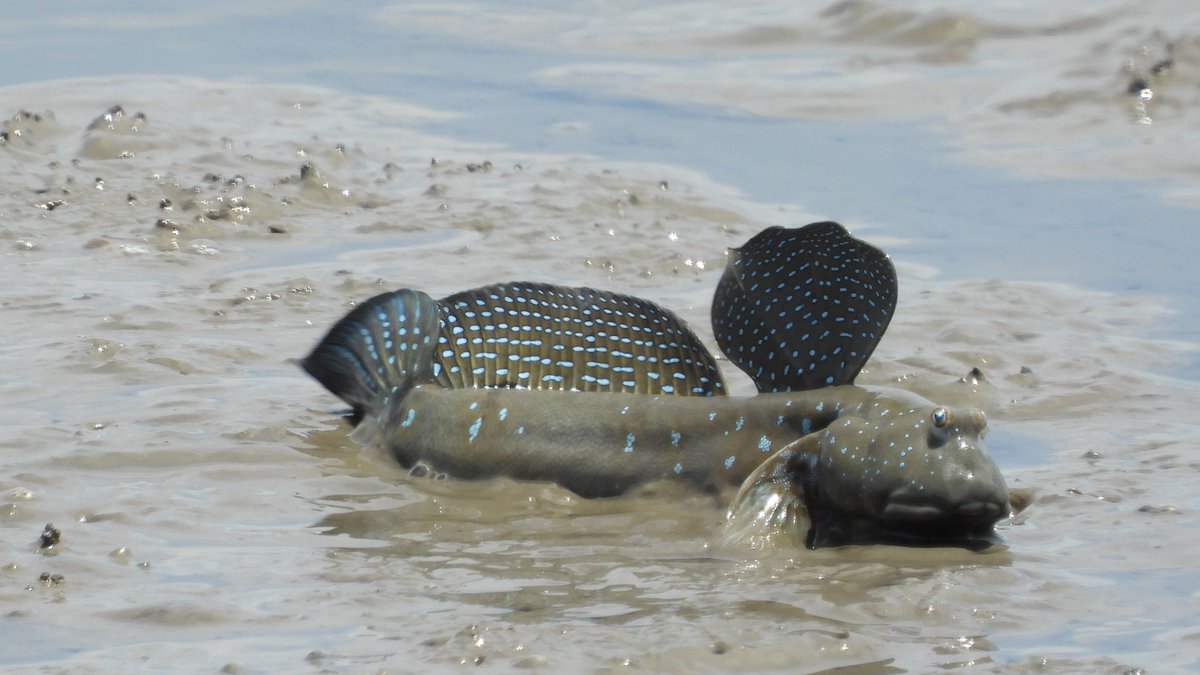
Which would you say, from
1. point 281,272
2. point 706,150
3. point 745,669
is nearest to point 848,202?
point 706,150

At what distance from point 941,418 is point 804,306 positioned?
70 centimetres

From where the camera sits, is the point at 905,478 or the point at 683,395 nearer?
the point at 905,478

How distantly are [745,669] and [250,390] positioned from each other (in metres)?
2.64

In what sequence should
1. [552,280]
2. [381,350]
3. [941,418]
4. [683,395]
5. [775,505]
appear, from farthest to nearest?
[552,280], [381,350], [683,395], [775,505], [941,418]

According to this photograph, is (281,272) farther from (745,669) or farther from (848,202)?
(745,669)

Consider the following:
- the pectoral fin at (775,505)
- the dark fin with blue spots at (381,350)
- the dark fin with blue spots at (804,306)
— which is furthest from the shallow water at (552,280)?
the dark fin with blue spots at (804,306)

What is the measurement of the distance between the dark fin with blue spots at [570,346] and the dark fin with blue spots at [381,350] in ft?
0.20

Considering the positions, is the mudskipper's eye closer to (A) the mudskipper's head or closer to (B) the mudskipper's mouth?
(A) the mudskipper's head

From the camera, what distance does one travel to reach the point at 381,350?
17.0ft

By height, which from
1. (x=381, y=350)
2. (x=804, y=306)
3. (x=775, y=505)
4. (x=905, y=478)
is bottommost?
(x=775, y=505)

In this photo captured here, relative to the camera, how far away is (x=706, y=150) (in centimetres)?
912

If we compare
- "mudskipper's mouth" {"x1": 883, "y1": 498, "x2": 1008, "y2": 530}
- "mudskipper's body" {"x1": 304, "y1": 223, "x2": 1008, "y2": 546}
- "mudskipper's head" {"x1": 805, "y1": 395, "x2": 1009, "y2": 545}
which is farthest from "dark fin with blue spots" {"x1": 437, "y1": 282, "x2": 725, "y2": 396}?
"mudskipper's mouth" {"x1": 883, "y1": 498, "x2": 1008, "y2": 530}

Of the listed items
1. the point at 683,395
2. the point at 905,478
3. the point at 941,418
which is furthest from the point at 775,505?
the point at 683,395

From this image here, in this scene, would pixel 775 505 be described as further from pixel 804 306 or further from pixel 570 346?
pixel 570 346
